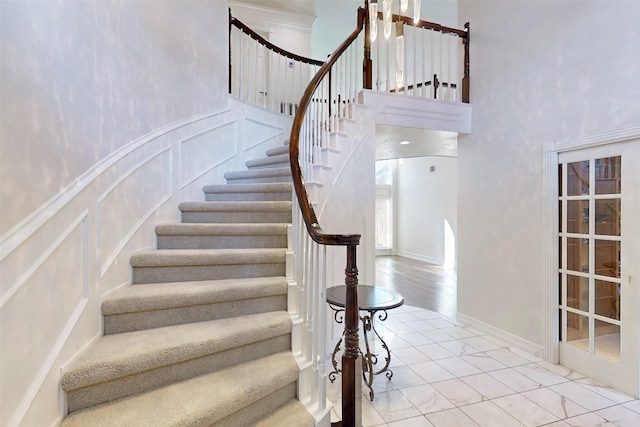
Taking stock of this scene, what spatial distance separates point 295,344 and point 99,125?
5.45 feet

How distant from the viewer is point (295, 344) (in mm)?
2002

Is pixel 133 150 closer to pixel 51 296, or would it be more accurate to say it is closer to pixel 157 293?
pixel 157 293

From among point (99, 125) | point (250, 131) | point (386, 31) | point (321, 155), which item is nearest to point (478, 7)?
point (386, 31)

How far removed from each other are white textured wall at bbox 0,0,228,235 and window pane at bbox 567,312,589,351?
3780 mm

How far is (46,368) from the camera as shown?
1.33 metres

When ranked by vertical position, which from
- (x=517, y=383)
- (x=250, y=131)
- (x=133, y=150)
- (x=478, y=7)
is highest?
(x=478, y=7)

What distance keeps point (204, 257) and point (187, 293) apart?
0.34 meters

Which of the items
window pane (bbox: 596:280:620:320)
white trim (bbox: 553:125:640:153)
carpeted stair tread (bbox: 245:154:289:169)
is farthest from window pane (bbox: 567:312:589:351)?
carpeted stair tread (bbox: 245:154:289:169)

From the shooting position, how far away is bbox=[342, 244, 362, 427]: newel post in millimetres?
1614

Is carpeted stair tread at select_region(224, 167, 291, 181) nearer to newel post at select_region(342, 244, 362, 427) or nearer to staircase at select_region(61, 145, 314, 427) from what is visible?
staircase at select_region(61, 145, 314, 427)

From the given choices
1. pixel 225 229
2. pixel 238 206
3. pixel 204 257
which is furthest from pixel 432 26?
pixel 204 257

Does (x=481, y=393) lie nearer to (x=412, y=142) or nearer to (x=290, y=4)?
(x=412, y=142)

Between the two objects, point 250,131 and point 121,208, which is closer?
point 121,208

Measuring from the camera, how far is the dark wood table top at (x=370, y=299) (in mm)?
2363
